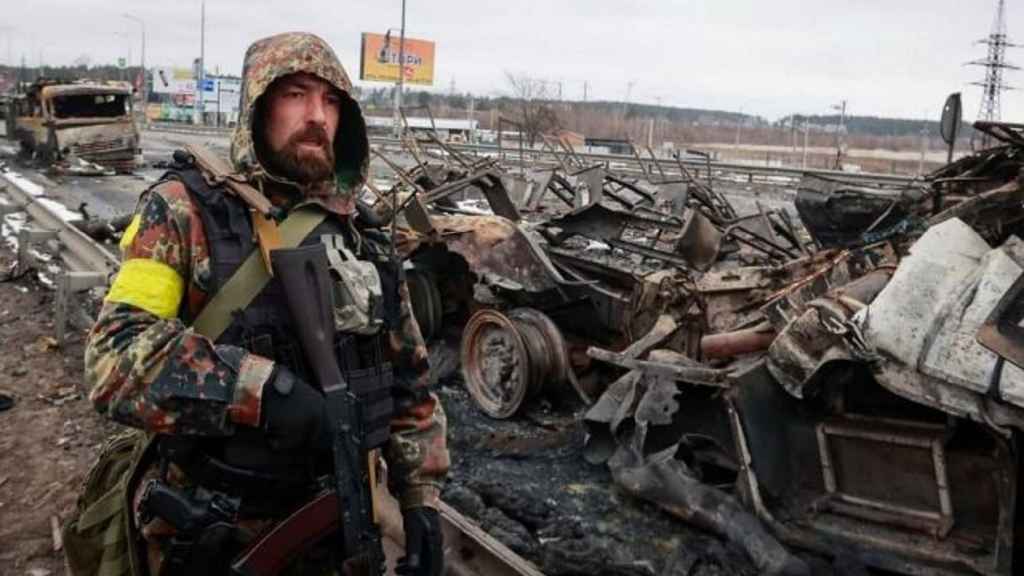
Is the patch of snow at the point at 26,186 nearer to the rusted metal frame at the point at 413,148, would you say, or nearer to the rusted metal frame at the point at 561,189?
the rusted metal frame at the point at 413,148

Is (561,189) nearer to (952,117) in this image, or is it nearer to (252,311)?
(952,117)

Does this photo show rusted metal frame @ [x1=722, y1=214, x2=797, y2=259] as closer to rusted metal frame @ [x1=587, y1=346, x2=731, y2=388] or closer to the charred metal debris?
the charred metal debris

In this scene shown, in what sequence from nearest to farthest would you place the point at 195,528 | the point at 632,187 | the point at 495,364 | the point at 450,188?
the point at 195,528
the point at 495,364
the point at 450,188
the point at 632,187

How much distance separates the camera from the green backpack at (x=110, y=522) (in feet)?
7.29

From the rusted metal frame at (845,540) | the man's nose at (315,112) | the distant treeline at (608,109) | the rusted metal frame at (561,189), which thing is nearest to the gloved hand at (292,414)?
the man's nose at (315,112)

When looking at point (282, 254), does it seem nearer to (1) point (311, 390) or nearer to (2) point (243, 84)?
(1) point (311, 390)

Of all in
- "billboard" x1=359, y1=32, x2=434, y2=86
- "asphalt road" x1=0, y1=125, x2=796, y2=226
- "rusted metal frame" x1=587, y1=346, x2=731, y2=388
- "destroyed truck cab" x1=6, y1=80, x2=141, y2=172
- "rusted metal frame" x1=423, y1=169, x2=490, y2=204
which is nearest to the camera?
"rusted metal frame" x1=587, y1=346, x2=731, y2=388

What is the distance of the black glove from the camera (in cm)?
216

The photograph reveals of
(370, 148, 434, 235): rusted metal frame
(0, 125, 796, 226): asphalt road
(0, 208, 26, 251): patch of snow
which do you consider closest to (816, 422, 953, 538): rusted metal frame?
(370, 148, 434, 235): rusted metal frame

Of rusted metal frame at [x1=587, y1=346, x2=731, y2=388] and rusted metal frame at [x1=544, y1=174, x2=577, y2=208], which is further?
rusted metal frame at [x1=544, y1=174, x2=577, y2=208]

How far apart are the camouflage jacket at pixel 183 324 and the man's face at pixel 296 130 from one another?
4 cm

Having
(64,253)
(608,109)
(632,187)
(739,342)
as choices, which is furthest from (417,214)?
(608,109)

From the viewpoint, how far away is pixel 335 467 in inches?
78.7

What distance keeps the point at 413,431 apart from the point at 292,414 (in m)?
0.57
